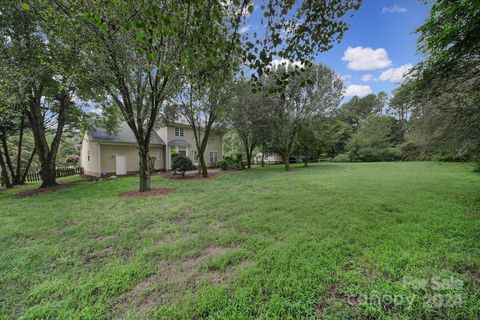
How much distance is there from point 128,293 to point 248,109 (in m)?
13.9

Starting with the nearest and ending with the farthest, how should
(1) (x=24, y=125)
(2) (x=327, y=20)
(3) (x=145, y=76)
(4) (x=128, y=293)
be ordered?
(4) (x=128, y=293) → (2) (x=327, y=20) → (3) (x=145, y=76) → (1) (x=24, y=125)

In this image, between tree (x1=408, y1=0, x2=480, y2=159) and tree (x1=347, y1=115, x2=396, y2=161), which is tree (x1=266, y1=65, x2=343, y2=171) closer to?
tree (x1=408, y1=0, x2=480, y2=159)

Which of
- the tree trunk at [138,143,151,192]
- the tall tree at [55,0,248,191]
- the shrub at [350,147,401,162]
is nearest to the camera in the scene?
the tall tree at [55,0,248,191]

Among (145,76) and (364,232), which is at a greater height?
(145,76)

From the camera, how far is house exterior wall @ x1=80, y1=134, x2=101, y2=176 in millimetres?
14344

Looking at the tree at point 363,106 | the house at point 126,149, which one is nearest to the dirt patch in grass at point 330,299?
the house at point 126,149

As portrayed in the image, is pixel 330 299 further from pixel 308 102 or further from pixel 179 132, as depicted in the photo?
pixel 179 132

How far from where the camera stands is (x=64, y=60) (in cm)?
615

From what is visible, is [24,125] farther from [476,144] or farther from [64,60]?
[476,144]

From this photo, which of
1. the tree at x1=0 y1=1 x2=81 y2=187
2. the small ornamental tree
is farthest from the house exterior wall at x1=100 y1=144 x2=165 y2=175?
the small ornamental tree

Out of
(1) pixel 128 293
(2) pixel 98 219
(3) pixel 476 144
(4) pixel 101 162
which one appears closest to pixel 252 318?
(1) pixel 128 293

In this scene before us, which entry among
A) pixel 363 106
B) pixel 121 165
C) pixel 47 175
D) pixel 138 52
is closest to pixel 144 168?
pixel 138 52

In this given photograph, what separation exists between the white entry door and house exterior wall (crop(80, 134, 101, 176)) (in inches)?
49.1

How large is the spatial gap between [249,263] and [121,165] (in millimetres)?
16234
